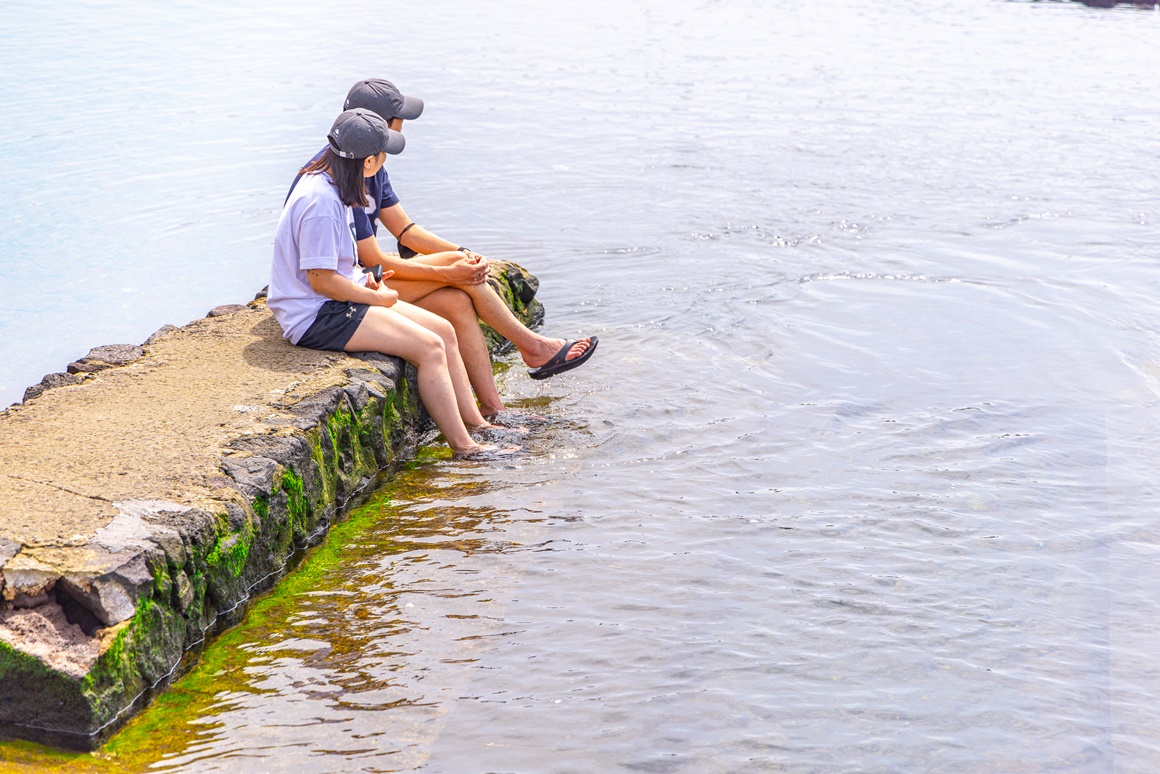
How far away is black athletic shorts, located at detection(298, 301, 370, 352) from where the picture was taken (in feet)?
20.1

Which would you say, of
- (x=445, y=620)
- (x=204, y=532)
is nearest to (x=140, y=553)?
(x=204, y=532)

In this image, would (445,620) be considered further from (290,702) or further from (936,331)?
(936,331)

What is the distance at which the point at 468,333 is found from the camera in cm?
689

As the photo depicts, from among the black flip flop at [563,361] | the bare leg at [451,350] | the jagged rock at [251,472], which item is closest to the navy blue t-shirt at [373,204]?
the bare leg at [451,350]

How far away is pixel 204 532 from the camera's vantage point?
14.7 ft

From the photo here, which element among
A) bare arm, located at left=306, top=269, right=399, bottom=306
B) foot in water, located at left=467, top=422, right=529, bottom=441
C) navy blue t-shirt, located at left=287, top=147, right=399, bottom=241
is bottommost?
foot in water, located at left=467, top=422, right=529, bottom=441

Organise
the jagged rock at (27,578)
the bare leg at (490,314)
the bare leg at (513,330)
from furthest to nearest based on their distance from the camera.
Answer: the bare leg at (513,330)
the bare leg at (490,314)
the jagged rock at (27,578)

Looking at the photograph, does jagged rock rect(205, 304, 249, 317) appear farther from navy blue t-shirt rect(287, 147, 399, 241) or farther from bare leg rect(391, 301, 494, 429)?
bare leg rect(391, 301, 494, 429)

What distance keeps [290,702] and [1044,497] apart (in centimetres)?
419

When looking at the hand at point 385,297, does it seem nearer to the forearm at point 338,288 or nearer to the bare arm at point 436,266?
the forearm at point 338,288

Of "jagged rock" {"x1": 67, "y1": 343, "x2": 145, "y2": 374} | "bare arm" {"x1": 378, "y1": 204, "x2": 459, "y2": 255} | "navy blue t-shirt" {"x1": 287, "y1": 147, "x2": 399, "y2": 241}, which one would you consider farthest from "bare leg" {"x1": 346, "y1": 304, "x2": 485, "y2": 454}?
"jagged rock" {"x1": 67, "y1": 343, "x2": 145, "y2": 374}

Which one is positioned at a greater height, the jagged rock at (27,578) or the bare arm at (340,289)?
the bare arm at (340,289)

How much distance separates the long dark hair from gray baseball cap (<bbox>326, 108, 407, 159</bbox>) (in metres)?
0.04

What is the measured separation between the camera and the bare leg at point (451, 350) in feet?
21.2
